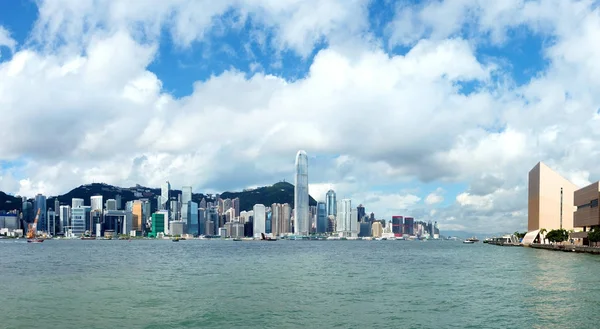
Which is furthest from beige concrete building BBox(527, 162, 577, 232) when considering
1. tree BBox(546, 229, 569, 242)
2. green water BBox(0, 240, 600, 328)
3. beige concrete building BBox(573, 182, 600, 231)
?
green water BBox(0, 240, 600, 328)

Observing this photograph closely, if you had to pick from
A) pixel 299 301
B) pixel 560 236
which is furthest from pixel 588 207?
pixel 299 301

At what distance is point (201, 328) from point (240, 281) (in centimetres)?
2403

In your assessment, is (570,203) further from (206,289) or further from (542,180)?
(206,289)

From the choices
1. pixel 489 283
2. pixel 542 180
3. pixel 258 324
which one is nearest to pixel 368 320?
pixel 258 324

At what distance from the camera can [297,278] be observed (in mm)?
56531

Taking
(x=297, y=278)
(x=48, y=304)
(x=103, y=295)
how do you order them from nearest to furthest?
(x=48, y=304) → (x=103, y=295) → (x=297, y=278)

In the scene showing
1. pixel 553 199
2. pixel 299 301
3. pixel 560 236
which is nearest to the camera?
pixel 299 301

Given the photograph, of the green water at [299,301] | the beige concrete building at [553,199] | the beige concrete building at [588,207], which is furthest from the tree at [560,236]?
the green water at [299,301]

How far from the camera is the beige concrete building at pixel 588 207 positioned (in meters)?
122

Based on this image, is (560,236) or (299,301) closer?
(299,301)

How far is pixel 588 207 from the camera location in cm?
12925

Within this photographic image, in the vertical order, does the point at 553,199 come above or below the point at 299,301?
above

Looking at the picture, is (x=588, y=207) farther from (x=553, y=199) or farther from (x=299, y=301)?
(x=299, y=301)

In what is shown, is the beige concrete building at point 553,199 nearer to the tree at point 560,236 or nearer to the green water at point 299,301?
the tree at point 560,236
